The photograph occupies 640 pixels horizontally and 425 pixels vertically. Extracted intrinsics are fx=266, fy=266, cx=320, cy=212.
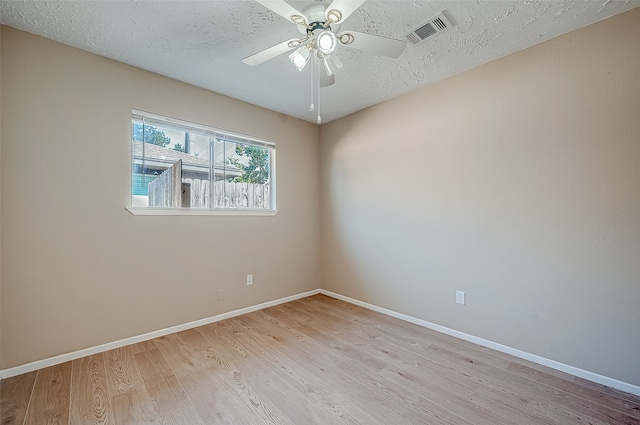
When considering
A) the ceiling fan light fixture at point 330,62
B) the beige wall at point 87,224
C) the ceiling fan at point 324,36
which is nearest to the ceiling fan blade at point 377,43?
the ceiling fan at point 324,36

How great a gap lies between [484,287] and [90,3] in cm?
367

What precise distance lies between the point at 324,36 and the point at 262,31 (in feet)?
2.47

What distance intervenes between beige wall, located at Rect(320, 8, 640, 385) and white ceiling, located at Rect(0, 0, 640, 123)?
0.28 m

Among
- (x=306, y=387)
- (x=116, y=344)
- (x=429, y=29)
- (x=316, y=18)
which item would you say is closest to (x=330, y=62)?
(x=316, y=18)

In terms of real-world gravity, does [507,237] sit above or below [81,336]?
above

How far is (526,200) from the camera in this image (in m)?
2.22

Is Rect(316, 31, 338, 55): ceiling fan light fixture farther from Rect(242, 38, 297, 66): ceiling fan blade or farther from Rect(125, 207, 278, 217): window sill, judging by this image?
Rect(125, 207, 278, 217): window sill

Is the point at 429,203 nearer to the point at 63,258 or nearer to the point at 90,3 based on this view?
the point at 90,3

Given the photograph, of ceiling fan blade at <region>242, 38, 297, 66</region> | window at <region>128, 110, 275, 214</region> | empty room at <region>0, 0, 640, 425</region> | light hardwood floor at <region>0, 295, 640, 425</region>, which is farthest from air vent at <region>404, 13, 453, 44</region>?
light hardwood floor at <region>0, 295, 640, 425</region>

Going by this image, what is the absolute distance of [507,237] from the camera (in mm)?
2318

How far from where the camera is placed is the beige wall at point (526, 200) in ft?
6.04

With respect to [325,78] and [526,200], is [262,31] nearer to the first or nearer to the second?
[325,78]

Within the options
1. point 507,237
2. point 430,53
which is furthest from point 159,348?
point 430,53

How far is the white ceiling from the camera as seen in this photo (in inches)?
68.4
